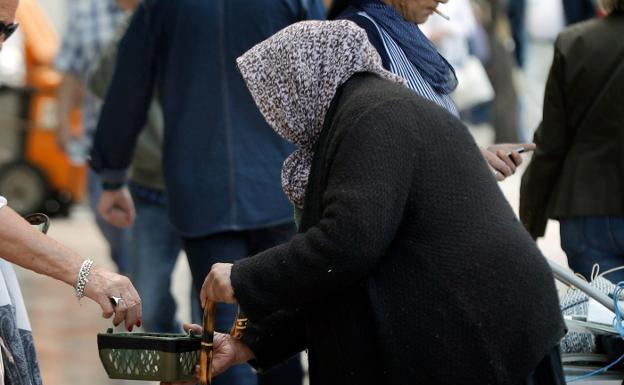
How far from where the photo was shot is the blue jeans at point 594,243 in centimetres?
485

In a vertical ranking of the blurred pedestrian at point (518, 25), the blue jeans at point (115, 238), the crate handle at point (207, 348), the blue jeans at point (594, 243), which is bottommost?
the blurred pedestrian at point (518, 25)

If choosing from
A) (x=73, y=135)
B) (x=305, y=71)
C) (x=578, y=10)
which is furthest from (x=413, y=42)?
(x=73, y=135)

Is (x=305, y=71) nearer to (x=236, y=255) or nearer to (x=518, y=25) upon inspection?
(x=236, y=255)

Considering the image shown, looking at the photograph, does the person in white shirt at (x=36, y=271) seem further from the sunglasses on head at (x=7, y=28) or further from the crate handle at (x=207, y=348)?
the crate handle at (x=207, y=348)

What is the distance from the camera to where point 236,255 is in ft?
16.9

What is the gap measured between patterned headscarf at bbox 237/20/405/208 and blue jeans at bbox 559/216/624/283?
1741 mm

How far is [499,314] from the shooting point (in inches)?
121

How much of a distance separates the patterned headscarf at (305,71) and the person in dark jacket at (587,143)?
1744mm

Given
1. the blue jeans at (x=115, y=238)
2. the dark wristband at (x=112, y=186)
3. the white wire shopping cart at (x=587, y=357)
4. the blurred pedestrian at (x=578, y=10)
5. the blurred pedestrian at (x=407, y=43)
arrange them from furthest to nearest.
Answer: the blurred pedestrian at (x=578, y=10) < the blue jeans at (x=115, y=238) < the dark wristband at (x=112, y=186) < the white wire shopping cart at (x=587, y=357) < the blurred pedestrian at (x=407, y=43)

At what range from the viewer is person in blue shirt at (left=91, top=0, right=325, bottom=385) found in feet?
16.8

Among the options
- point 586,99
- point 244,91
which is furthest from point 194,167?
point 586,99

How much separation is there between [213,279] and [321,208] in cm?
31

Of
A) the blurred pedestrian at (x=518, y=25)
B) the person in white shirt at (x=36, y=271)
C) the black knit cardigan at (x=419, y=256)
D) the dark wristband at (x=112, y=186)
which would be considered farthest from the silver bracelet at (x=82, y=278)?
the blurred pedestrian at (x=518, y=25)

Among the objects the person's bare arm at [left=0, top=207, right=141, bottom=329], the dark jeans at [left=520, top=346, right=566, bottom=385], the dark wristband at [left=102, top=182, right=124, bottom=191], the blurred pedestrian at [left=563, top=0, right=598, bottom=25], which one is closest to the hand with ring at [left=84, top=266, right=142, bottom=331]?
the person's bare arm at [left=0, top=207, right=141, bottom=329]
